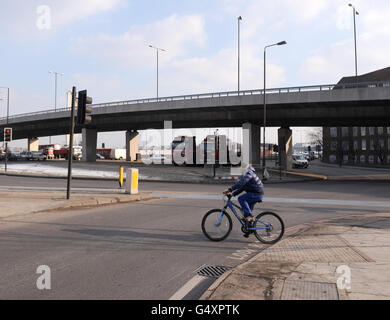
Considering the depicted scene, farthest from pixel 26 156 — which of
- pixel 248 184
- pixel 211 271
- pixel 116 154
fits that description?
pixel 211 271

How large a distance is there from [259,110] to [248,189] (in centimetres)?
2991

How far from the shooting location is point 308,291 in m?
3.81

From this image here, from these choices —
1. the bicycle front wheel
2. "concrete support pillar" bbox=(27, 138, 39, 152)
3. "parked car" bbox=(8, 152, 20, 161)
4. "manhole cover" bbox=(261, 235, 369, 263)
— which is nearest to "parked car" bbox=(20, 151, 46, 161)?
"parked car" bbox=(8, 152, 20, 161)

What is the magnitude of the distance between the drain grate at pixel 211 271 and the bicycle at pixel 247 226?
1724 mm

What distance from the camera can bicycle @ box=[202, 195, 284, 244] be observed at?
662 centimetres

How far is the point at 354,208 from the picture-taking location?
11.9 meters

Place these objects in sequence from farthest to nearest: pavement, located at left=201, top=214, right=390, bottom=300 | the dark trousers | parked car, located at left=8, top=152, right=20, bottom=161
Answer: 1. parked car, located at left=8, top=152, right=20, bottom=161
2. the dark trousers
3. pavement, located at left=201, top=214, right=390, bottom=300

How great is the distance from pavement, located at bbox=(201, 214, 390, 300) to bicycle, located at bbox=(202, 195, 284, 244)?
273 millimetres

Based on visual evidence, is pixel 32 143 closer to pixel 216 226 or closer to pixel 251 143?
pixel 251 143

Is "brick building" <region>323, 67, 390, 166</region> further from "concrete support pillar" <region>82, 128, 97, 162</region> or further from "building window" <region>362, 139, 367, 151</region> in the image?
"concrete support pillar" <region>82, 128, 97, 162</region>

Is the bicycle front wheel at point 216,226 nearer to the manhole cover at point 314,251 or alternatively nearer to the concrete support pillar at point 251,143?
the manhole cover at point 314,251

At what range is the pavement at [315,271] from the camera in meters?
3.74

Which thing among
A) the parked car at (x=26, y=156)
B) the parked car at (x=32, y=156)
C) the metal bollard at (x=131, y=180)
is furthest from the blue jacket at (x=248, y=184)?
the parked car at (x=26, y=156)
